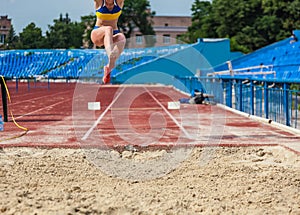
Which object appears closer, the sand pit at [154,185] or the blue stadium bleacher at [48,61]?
the sand pit at [154,185]

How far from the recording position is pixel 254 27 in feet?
164

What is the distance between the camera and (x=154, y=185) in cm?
639

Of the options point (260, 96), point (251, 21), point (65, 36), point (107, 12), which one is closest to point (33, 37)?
point (65, 36)

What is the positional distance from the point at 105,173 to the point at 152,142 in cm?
259

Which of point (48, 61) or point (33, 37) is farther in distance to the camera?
point (33, 37)

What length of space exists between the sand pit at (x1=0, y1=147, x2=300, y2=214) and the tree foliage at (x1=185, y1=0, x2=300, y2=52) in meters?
39.3

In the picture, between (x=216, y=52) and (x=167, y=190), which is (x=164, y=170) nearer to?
(x=167, y=190)

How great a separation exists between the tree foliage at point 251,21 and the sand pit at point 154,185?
39302 millimetres

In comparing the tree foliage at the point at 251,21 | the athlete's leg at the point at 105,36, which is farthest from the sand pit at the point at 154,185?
the tree foliage at the point at 251,21

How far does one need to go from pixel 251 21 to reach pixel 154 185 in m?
47.4

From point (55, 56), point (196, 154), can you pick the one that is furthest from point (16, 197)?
point (55, 56)

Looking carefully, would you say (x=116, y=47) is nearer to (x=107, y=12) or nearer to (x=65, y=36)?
(x=107, y=12)

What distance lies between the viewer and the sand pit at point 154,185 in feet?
16.9

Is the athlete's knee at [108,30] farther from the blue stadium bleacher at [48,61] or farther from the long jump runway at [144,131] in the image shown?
the blue stadium bleacher at [48,61]
